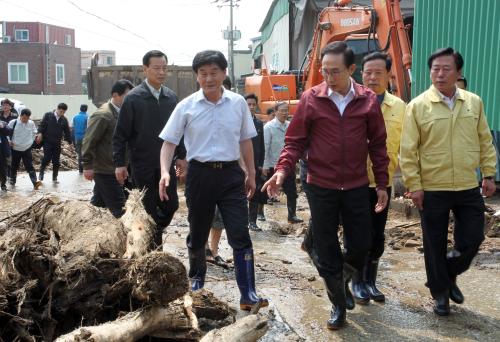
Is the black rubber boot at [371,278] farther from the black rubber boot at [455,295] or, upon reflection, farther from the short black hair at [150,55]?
the short black hair at [150,55]

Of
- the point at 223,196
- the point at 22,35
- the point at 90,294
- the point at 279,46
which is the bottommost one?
the point at 90,294

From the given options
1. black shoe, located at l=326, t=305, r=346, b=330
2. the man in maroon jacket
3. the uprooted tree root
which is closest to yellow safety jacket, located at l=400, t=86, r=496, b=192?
the man in maroon jacket

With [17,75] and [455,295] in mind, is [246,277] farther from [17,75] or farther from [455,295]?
[17,75]

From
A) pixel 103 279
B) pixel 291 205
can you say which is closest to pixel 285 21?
pixel 291 205

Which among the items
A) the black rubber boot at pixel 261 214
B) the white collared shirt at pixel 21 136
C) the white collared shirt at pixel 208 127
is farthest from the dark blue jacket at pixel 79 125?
the white collared shirt at pixel 208 127

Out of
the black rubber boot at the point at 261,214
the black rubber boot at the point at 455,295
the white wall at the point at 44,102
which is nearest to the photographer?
the black rubber boot at the point at 455,295

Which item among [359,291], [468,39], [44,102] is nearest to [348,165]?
[359,291]

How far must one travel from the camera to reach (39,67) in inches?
2147

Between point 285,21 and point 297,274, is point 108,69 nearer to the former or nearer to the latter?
point 297,274

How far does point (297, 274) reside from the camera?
6.21m

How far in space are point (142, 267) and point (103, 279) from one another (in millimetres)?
A: 371

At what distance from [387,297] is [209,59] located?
2471mm

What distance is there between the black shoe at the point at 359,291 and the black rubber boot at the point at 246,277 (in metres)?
0.83

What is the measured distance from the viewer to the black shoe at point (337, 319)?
4594 mm
